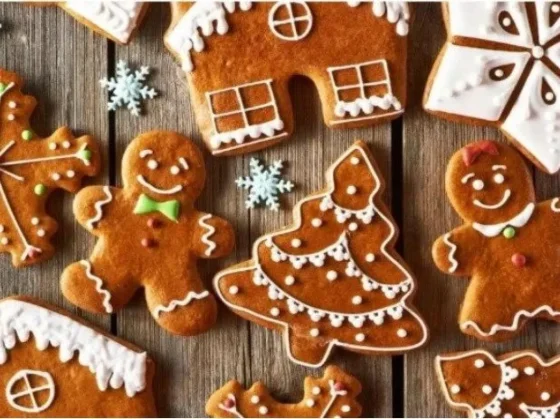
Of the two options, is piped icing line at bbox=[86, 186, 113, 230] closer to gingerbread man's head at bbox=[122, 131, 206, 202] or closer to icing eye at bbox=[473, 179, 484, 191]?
gingerbread man's head at bbox=[122, 131, 206, 202]

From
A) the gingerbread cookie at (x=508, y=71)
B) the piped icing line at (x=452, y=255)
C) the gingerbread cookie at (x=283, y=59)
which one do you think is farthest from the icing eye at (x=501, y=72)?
the piped icing line at (x=452, y=255)

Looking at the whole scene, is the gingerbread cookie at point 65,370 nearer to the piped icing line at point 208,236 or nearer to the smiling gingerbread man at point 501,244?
the piped icing line at point 208,236

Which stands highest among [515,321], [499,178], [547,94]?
[547,94]

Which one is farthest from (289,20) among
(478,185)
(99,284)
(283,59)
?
(99,284)

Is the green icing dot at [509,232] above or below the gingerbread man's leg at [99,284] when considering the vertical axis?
above

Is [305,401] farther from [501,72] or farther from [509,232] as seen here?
[501,72]

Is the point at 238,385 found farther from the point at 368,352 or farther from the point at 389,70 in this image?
the point at 389,70

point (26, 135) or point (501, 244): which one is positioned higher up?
point (26, 135)
